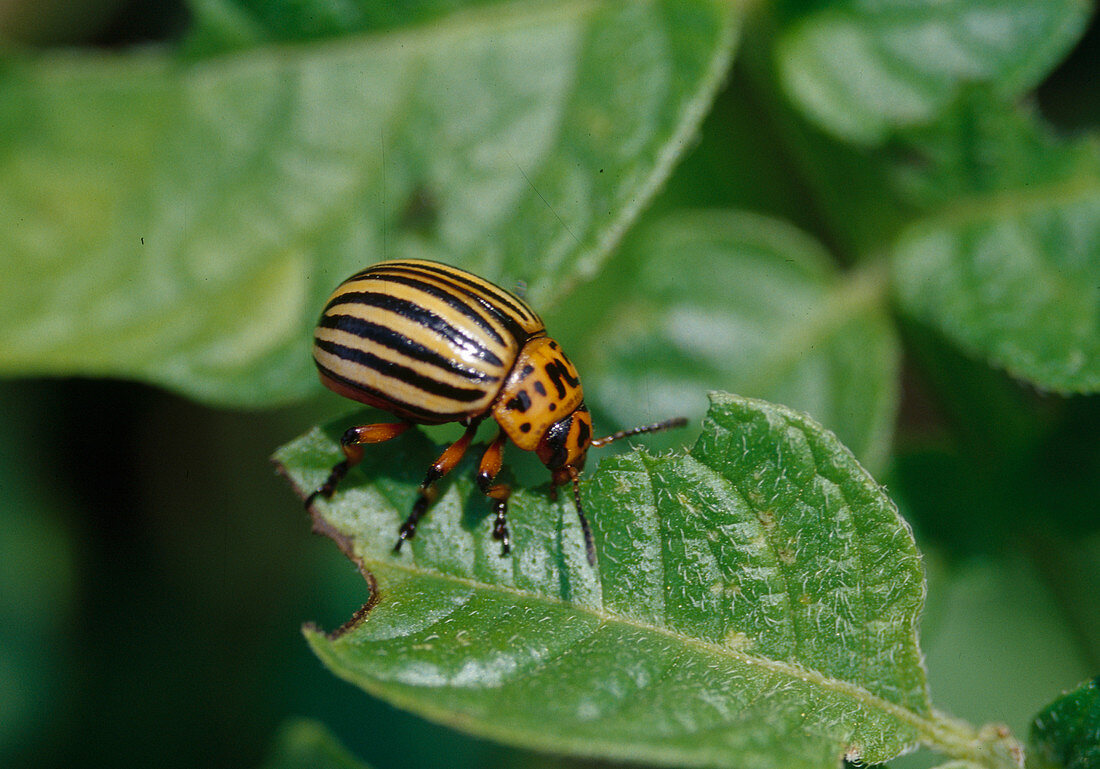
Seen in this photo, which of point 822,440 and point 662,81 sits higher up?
point 662,81

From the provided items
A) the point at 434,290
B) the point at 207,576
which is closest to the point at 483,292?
the point at 434,290

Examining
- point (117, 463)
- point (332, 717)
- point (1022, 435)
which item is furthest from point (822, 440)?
point (117, 463)

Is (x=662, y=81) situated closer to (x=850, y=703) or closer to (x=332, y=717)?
(x=850, y=703)

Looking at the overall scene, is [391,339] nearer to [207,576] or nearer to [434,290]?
[434,290]

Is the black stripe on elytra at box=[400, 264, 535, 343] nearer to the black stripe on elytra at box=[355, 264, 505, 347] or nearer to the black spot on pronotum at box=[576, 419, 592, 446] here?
the black stripe on elytra at box=[355, 264, 505, 347]

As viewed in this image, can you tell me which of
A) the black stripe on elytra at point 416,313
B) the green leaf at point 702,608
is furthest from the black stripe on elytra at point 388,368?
the green leaf at point 702,608

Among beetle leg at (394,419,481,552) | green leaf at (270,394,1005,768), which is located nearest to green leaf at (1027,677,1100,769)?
green leaf at (270,394,1005,768)

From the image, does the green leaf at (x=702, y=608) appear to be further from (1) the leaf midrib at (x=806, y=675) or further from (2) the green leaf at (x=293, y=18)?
(2) the green leaf at (x=293, y=18)
